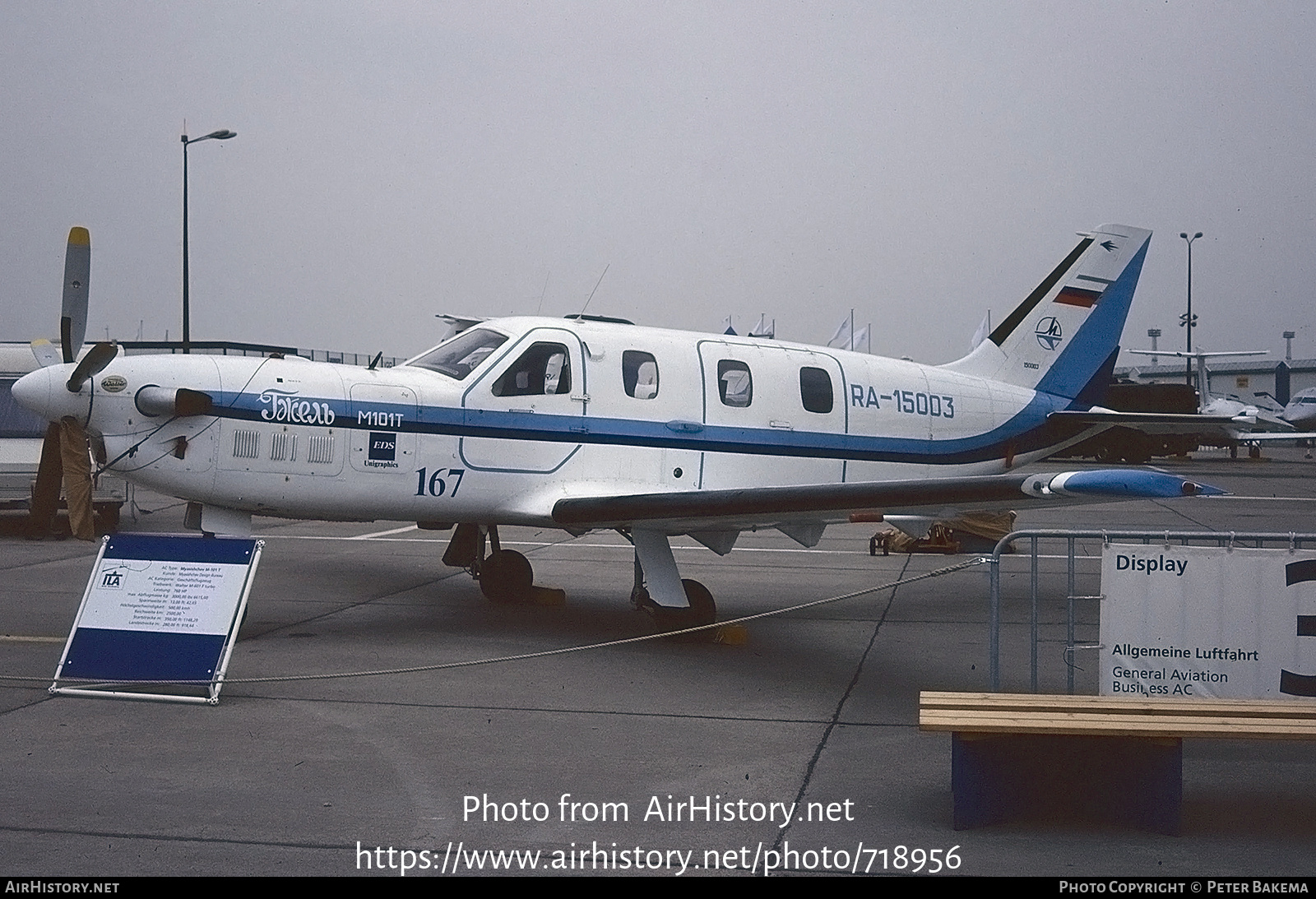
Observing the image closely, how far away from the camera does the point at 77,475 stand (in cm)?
971

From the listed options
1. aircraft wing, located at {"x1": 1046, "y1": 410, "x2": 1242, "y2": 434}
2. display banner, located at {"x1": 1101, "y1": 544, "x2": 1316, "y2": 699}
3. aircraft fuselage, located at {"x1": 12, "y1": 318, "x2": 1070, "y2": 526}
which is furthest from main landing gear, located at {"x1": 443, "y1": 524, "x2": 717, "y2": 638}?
aircraft wing, located at {"x1": 1046, "y1": 410, "x2": 1242, "y2": 434}

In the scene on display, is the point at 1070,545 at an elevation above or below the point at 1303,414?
below

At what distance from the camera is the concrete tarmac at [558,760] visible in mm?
5121

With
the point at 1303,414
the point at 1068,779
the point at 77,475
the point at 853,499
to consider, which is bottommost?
the point at 1068,779

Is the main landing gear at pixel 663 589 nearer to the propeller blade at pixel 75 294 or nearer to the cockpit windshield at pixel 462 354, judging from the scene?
the cockpit windshield at pixel 462 354

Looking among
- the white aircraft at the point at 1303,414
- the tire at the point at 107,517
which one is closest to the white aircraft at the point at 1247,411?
the white aircraft at the point at 1303,414

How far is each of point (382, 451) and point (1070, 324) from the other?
7.80m

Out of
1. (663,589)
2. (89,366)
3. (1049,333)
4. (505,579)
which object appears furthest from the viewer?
(1049,333)

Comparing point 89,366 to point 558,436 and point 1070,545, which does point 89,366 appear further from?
point 1070,545

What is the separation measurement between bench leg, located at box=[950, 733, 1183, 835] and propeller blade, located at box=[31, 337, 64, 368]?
8384 millimetres

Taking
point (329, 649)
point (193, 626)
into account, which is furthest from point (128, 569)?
point (329, 649)

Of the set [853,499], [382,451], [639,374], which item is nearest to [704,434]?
[639,374]

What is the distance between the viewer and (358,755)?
21.7ft
